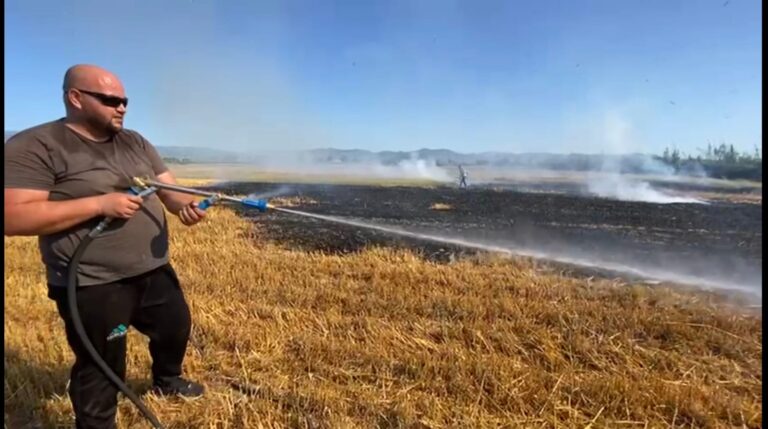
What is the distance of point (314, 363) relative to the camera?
3814 mm

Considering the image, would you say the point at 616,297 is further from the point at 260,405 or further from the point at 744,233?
the point at 744,233

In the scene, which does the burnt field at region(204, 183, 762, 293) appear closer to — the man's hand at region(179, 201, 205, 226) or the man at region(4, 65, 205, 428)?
the man's hand at region(179, 201, 205, 226)

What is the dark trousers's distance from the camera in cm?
262

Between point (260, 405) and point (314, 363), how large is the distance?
707 millimetres

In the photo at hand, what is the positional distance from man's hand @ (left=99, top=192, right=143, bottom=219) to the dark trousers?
1.38 feet

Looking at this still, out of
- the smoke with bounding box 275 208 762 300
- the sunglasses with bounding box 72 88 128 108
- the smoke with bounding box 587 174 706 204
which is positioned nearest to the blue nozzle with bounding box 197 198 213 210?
the sunglasses with bounding box 72 88 128 108

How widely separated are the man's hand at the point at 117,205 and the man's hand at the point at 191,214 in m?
0.43

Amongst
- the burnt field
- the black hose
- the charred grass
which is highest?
the black hose

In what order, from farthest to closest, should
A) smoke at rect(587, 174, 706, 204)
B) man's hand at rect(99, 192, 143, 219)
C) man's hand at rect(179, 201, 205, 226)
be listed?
smoke at rect(587, 174, 706, 204) → man's hand at rect(179, 201, 205, 226) → man's hand at rect(99, 192, 143, 219)

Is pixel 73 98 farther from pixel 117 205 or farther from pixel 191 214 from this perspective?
pixel 191 214

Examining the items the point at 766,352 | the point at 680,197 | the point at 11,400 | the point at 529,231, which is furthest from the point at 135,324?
the point at 680,197

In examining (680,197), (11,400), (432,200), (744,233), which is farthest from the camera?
(680,197)

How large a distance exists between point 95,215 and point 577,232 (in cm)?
911

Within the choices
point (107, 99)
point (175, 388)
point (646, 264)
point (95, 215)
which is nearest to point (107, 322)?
point (95, 215)
